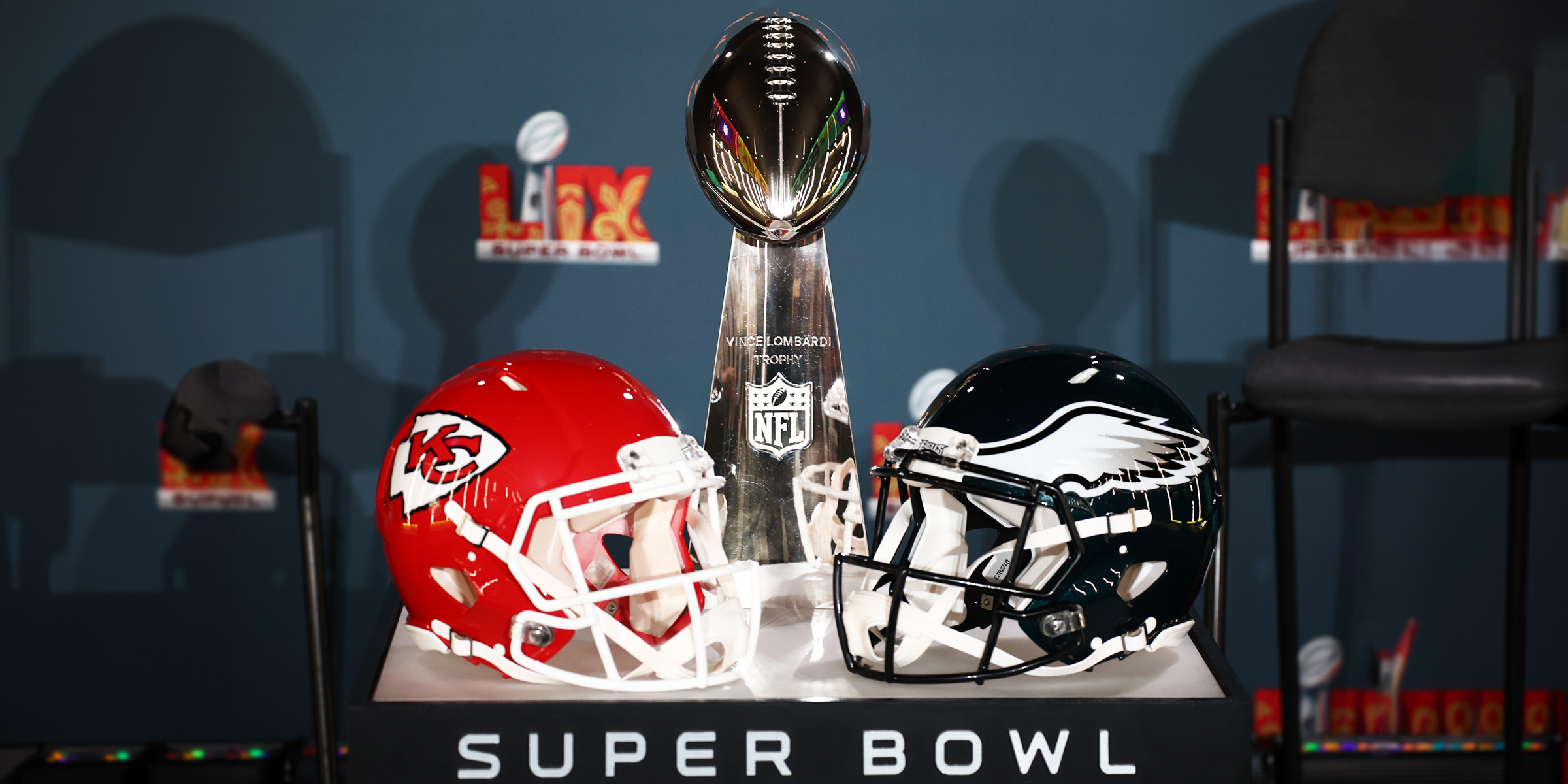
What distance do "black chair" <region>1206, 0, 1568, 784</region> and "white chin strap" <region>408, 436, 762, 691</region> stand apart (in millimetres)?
645

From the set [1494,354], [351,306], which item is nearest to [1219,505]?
[1494,354]

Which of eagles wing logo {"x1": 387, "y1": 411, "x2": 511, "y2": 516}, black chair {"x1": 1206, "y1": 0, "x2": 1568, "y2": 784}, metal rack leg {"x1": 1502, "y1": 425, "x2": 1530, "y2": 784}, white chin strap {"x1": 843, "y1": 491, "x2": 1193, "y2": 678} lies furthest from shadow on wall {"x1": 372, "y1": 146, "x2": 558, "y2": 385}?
metal rack leg {"x1": 1502, "y1": 425, "x2": 1530, "y2": 784}

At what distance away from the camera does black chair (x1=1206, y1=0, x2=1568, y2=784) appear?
1.28 meters

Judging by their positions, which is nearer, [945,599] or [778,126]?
[945,599]

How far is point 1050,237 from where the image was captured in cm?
172

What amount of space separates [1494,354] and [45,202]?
1.95m

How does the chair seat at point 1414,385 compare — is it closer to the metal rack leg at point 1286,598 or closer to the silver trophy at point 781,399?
the metal rack leg at point 1286,598

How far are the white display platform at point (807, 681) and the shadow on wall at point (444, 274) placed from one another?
730 mm

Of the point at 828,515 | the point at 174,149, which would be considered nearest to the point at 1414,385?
the point at 828,515

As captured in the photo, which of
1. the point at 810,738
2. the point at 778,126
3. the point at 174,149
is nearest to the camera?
the point at 810,738

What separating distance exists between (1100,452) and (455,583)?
55cm

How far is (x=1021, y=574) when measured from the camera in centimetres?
97

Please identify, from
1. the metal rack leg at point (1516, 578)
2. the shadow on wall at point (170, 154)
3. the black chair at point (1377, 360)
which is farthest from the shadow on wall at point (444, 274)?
the metal rack leg at point (1516, 578)

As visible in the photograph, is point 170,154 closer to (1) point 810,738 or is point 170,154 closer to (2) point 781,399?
(2) point 781,399
